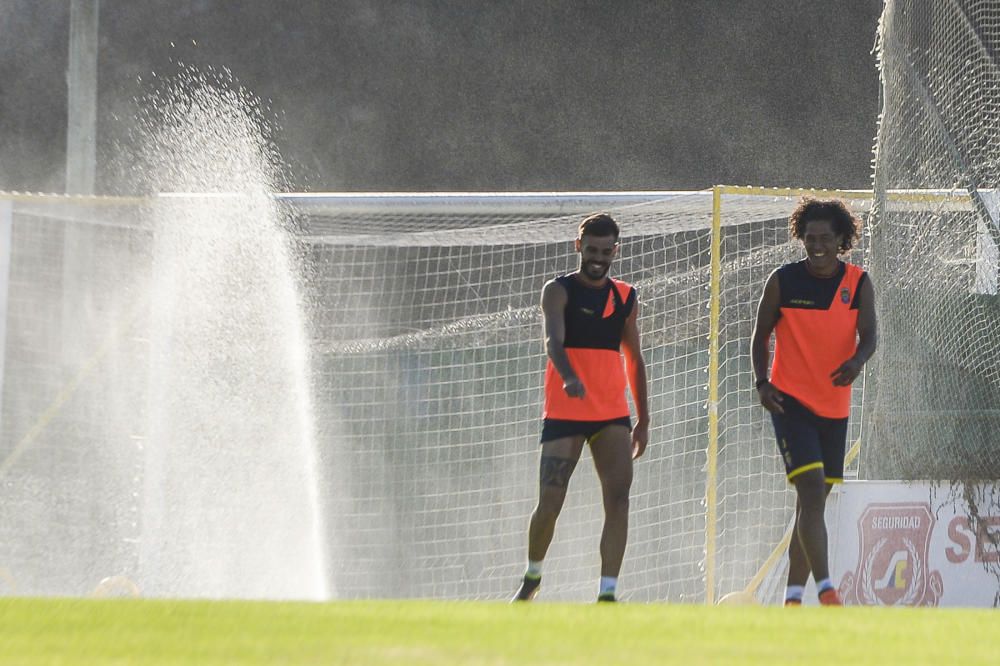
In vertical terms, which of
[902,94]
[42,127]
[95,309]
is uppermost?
[42,127]

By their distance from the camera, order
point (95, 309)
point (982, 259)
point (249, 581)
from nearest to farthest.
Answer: point (982, 259), point (249, 581), point (95, 309)

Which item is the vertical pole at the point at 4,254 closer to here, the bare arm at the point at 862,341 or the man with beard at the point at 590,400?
the man with beard at the point at 590,400

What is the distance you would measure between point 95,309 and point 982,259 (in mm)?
5408

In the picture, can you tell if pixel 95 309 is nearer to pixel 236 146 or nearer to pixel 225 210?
pixel 225 210

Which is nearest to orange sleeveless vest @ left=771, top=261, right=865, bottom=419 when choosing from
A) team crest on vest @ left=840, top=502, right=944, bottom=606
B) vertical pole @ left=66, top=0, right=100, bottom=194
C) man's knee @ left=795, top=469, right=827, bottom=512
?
man's knee @ left=795, top=469, right=827, bottom=512

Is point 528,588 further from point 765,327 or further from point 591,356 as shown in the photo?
point 765,327

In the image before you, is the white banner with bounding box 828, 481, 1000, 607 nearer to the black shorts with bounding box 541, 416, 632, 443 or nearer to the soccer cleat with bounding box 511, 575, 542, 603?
the black shorts with bounding box 541, 416, 632, 443

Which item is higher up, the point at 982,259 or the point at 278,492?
the point at 982,259

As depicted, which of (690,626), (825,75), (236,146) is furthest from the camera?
(825,75)

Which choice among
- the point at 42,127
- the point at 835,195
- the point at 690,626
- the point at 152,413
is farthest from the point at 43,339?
the point at 42,127

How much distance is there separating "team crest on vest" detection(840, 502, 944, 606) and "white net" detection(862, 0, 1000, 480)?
377 mm

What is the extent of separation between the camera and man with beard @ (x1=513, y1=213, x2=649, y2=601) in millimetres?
6305

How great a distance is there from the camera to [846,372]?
238 inches

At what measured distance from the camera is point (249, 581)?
9.57 meters
